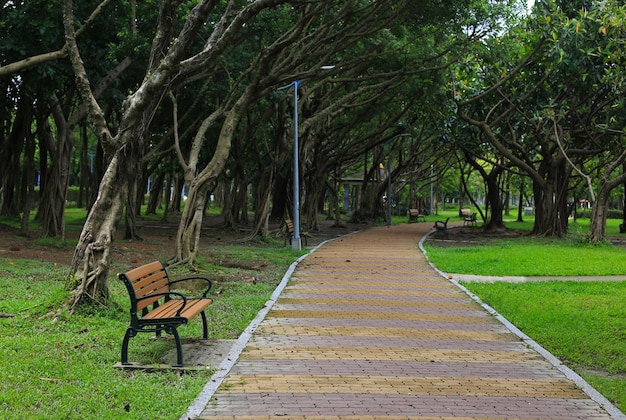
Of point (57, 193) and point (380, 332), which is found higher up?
point (57, 193)

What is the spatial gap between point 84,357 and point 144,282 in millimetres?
1036

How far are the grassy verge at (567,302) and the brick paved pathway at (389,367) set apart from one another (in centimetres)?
40

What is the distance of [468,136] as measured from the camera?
29.3 meters

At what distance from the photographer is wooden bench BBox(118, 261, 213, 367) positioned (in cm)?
676

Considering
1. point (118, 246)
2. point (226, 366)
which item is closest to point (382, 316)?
point (226, 366)

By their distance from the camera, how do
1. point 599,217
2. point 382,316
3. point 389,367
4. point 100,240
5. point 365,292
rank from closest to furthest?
point 389,367 → point 100,240 → point 382,316 → point 365,292 → point 599,217

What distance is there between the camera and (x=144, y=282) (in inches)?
293

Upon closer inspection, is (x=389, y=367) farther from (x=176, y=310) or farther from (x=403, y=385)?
(x=176, y=310)

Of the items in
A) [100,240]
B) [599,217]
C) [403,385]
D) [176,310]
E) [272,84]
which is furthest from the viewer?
[599,217]

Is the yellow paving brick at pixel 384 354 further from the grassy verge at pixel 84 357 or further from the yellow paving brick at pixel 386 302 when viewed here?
the yellow paving brick at pixel 386 302

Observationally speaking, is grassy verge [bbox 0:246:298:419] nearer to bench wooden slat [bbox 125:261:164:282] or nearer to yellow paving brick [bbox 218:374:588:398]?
yellow paving brick [bbox 218:374:588:398]

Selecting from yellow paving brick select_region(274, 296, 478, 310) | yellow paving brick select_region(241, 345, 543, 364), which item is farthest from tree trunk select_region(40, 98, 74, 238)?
yellow paving brick select_region(241, 345, 543, 364)

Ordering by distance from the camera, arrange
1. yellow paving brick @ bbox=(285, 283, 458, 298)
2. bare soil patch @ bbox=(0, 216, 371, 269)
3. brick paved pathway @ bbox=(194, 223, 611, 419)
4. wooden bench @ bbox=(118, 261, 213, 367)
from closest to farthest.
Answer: brick paved pathway @ bbox=(194, 223, 611, 419) < wooden bench @ bbox=(118, 261, 213, 367) < yellow paving brick @ bbox=(285, 283, 458, 298) < bare soil patch @ bbox=(0, 216, 371, 269)

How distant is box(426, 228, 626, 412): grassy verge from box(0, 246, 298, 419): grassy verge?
3842 mm
